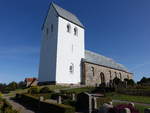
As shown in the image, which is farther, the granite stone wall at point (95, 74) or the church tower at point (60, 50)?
the granite stone wall at point (95, 74)

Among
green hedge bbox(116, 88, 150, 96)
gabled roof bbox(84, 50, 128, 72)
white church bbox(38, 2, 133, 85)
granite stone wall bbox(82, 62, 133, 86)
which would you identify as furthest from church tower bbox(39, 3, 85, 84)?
green hedge bbox(116, 88, 150, 96)

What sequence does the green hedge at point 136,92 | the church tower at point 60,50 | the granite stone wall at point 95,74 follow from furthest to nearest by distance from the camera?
1. the granite stone wall at point 95,74
2. the church tower at point 60,50
3. the green hedge at point 136,92

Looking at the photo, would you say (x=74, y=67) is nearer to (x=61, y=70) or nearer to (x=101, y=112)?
(x=61, y=70)

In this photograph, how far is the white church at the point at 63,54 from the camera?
29375 millimetres

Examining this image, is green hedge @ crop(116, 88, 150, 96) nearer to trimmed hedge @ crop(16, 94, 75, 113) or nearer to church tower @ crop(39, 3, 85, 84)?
church tower @ crop(39, 3, 85, 84)

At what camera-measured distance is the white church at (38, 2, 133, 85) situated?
29.4 meters

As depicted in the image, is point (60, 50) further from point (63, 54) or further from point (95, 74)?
point (95, 74)

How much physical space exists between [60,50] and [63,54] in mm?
1016

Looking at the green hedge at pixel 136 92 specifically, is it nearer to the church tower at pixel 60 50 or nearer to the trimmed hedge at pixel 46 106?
the church tower at pixel 60 50

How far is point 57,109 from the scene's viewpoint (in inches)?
444

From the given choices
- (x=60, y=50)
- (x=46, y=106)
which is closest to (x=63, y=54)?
(x=60, y=50)

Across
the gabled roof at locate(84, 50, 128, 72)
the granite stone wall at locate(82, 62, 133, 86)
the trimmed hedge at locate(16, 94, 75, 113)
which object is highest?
the gabled roof at locate(84, 50, 128, 72)

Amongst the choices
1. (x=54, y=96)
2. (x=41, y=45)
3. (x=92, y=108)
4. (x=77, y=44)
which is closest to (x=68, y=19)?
(x=77, y=44)

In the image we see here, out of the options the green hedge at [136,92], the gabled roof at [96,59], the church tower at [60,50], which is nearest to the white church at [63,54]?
the church tower at [60,50]
